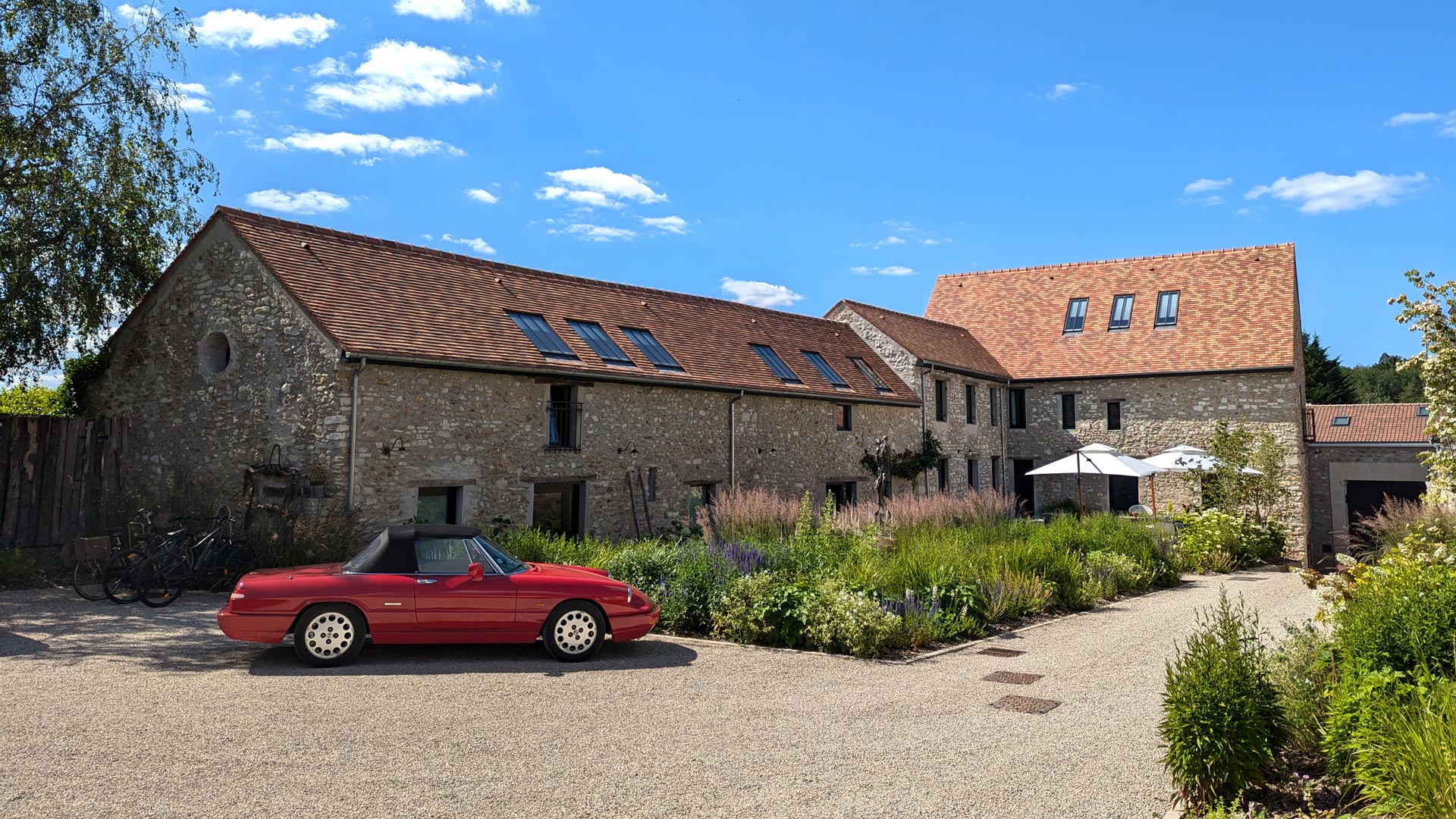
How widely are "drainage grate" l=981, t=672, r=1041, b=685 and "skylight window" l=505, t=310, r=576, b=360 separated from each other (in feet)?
34.3

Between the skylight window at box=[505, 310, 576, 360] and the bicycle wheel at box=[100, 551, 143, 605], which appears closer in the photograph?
the bicycle wheel at box=[100, 551, 143, 605]

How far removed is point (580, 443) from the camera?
16234 millimetres

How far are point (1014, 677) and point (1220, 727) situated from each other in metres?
3.30

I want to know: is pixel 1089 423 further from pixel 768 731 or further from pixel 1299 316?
pixel 768 731

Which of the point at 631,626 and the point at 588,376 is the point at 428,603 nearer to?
the point at 631,626

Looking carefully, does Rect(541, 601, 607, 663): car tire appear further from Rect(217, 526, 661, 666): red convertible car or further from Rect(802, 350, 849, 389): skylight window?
Rect(802, 350, 849, 389): skylight window

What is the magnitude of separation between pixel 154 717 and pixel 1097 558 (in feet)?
40.2

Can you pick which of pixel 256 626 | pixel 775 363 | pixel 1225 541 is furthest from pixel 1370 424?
pixel 256 626

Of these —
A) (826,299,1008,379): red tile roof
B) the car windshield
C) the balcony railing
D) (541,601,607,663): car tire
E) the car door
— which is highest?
(826,299,1008,379): red tile roof

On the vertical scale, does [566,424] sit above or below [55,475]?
above

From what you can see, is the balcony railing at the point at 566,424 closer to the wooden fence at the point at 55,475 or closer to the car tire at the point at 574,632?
the wooden fence at the point at 55,475

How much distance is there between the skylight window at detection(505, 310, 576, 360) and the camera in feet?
54.1

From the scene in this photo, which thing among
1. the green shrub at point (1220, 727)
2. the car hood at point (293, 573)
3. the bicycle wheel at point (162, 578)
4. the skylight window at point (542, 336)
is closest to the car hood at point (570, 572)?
the car hood at point (293, 573)

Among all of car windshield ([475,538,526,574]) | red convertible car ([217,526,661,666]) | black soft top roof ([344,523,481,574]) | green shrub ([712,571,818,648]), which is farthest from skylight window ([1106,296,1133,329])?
black soft top roof ([344,523,481,574])
